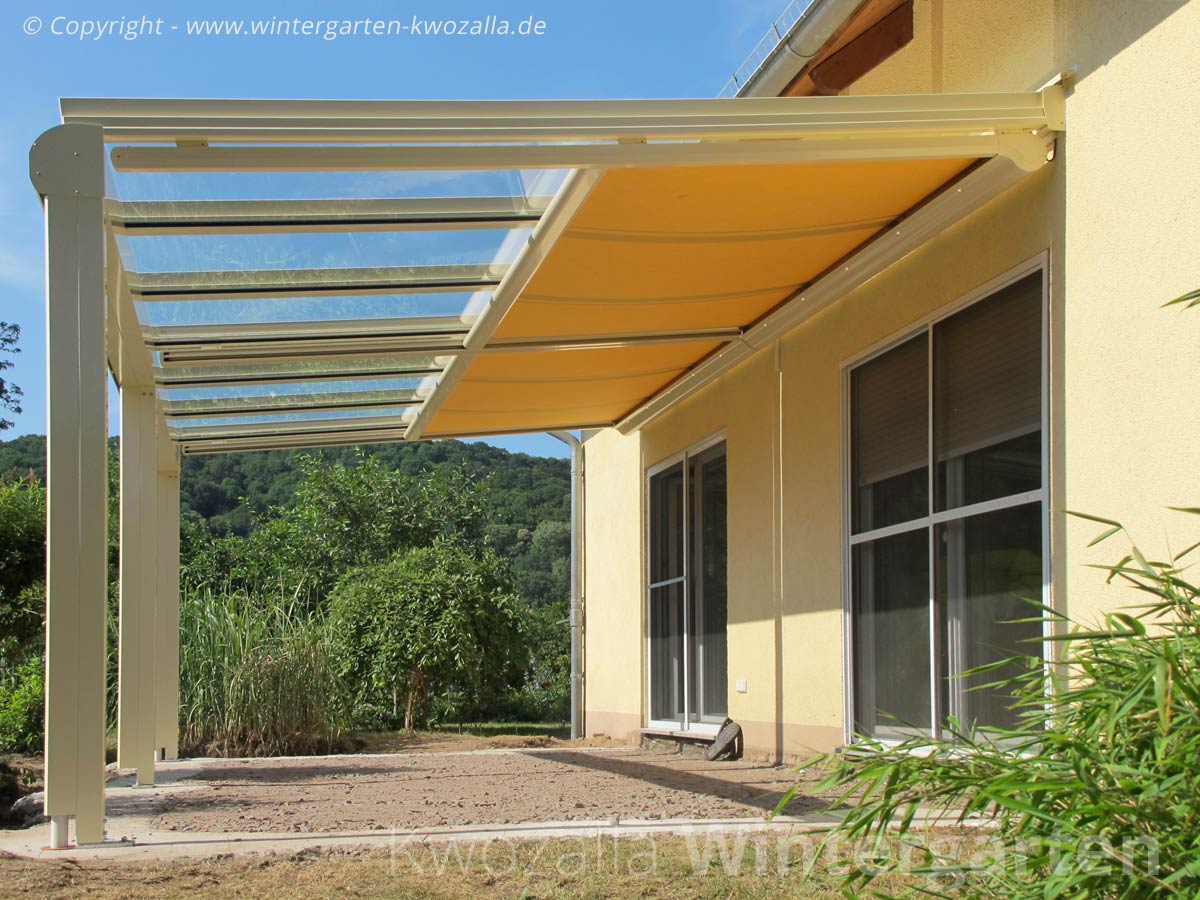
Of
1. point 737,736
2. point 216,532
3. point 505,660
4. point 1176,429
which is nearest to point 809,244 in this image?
point 1176,429

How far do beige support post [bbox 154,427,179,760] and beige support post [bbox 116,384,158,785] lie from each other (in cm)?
122

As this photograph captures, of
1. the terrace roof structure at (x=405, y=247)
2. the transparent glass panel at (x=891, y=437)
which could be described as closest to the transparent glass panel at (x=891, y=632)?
the transparent glass panel at (x=891, y=437)

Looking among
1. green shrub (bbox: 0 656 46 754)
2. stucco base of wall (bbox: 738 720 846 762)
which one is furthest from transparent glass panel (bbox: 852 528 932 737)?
green shrub (bbox: 0 656 46 754)

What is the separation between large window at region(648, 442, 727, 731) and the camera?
11.6 meters

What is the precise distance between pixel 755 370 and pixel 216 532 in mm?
24121

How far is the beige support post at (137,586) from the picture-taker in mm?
8812

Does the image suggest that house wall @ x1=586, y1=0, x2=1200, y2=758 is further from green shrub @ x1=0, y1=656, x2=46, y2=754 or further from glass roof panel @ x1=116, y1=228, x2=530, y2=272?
green shrub @ x1=0, y1=656, x2=46, y2=754

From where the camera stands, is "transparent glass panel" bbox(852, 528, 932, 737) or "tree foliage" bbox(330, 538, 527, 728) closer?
"transparent glass panel" bbox(852, 528, 932, 737)

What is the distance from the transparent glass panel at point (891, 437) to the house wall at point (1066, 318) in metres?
0.18

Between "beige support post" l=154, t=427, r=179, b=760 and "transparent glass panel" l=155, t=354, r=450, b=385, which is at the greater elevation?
"transparent glass panel" l=155, t=354, r=450, b=385

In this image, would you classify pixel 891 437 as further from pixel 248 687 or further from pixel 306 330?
pixel 248 687

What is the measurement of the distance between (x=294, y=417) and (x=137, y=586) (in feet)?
10.8

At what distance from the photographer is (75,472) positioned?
5.30 meters

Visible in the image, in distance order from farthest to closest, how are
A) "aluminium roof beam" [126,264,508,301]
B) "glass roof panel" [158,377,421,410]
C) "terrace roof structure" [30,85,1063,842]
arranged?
"glass roof panel" [158,377,421,410], "aluminium roof beam" [126,264,508,301], "terrace roof structure" [30,85,1063,842]
